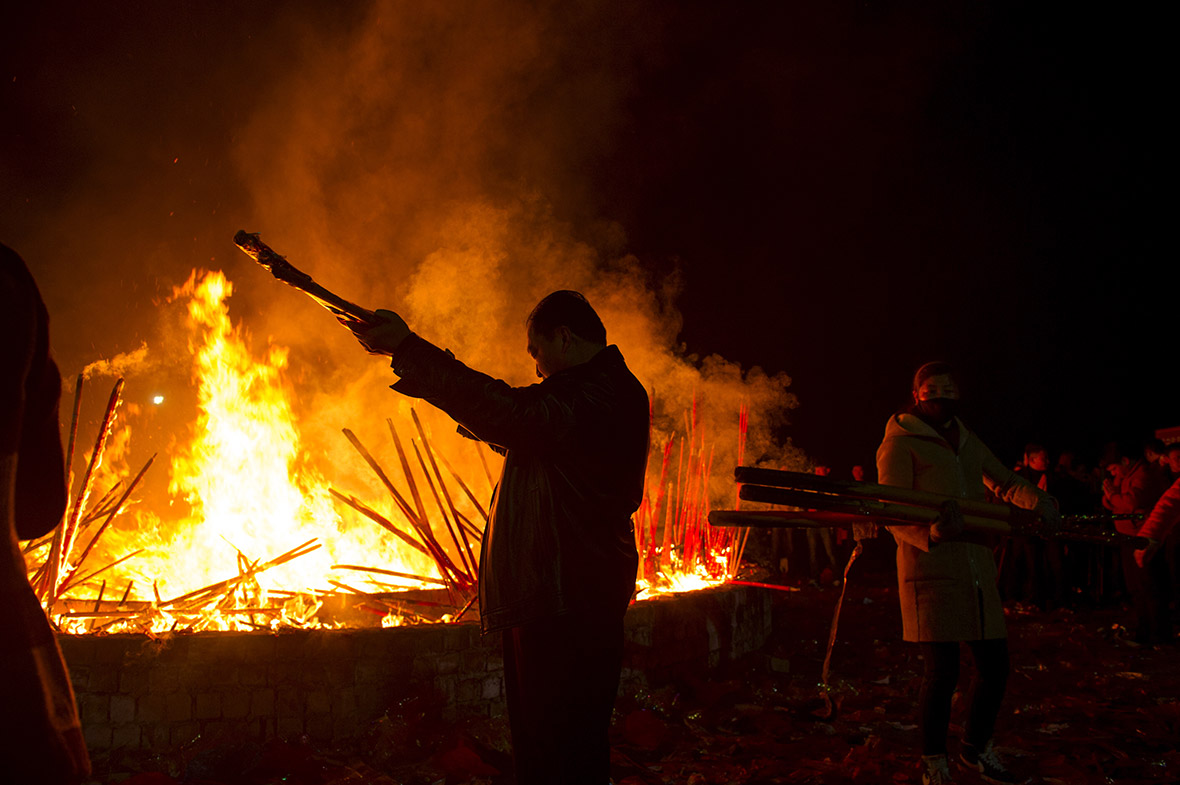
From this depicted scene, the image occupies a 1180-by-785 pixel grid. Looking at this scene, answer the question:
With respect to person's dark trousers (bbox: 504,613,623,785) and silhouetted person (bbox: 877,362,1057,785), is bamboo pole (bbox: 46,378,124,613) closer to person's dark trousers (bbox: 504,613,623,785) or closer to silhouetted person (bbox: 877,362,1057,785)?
person's dark trousers (bbox: 504,613,623,785)

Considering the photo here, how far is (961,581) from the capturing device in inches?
144

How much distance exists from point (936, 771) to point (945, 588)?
35.5 inches

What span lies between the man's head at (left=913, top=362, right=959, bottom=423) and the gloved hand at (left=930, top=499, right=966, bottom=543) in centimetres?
74

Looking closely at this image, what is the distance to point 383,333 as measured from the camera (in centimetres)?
217

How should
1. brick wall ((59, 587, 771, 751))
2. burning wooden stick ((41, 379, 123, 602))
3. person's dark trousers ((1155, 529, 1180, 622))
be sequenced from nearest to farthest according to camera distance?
brick wall ((59, 587, 771, 751)), burning wooden stick ((41, 379, 123, 602)), person's dark trousers ((1155, 529, 1180, 622))

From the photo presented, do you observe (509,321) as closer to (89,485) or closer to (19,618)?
(89,485)

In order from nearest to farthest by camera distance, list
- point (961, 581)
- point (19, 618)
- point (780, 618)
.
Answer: point (19, 618)
point (961, 581)
point (780, 618)

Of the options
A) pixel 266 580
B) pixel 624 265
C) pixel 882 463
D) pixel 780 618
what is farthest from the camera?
pixel 624 265

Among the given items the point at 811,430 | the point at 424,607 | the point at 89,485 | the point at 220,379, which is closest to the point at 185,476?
the point at 220,379

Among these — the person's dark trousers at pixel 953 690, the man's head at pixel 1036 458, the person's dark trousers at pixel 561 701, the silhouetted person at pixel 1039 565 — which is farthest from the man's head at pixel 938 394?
the man's head at pixel 1036 458

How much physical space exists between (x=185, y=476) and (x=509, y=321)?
450 cm

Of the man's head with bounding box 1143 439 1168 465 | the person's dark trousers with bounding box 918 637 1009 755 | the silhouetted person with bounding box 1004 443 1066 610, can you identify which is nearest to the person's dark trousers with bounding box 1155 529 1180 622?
the man's head with bounding box 1143 439 1168 465

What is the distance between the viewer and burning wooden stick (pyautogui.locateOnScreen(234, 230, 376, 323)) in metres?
2.21

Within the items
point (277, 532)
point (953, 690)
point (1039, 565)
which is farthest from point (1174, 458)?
point (277, 532)
